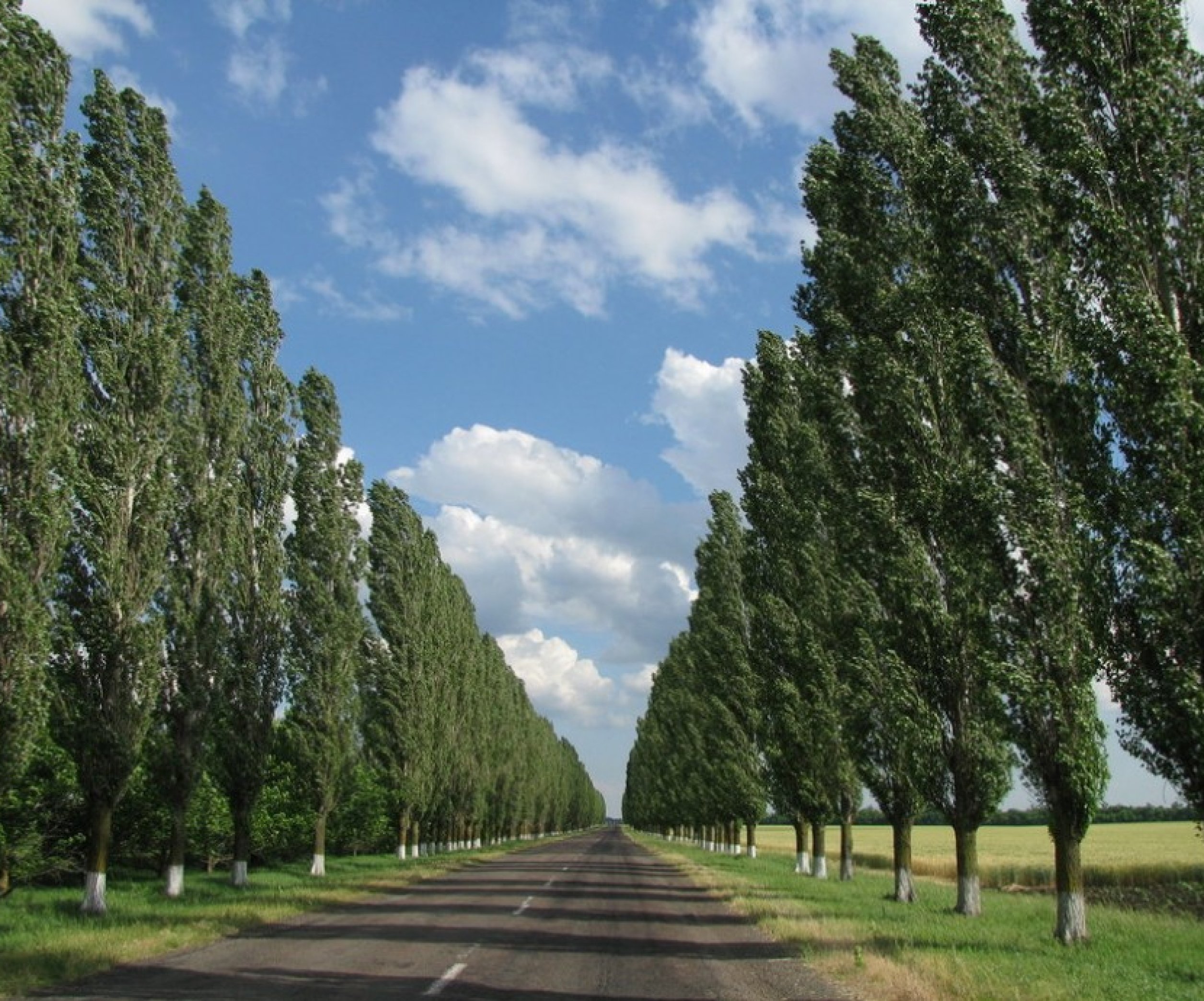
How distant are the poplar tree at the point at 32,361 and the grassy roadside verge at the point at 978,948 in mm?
13071

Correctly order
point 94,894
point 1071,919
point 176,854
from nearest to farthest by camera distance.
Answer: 1. point 1071,919
2. point 94,894
3. point 176,854

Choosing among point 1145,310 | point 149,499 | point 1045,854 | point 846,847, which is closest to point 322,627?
point 149,499

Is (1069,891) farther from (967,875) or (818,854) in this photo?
(818,854)

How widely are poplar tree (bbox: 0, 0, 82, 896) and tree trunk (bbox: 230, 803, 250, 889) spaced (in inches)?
466

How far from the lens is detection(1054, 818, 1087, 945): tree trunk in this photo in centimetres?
1391

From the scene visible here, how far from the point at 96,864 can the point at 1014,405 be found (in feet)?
59.7

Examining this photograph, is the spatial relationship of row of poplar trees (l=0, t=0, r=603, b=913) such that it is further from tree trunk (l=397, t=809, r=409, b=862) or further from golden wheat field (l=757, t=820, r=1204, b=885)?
golden wheat field (l=757, t=820, r=1204, b=885)

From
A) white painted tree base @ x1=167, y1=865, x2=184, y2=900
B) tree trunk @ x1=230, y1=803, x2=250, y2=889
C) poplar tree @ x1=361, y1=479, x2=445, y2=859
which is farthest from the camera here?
poplar tree @ x1=361, y1=479, x2=445, y2=859

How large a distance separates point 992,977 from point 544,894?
15.8 m

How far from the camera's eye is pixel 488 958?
12.8m

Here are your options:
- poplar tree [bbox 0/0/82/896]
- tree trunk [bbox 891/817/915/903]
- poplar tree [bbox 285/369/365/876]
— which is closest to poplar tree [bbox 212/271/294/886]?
poplar tree [bbox 285/369/365/876]

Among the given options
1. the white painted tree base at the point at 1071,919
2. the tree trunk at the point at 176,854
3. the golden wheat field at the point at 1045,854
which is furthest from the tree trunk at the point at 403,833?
the white painted tree base at the point at 1071,919

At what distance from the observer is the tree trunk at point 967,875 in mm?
18969

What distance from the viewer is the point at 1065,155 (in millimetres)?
12938
